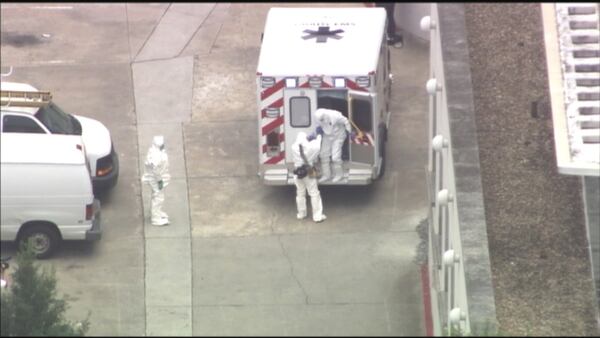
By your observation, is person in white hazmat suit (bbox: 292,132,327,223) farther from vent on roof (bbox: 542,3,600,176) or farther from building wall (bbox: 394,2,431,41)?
building wall (bbox: 394,2,431,41)

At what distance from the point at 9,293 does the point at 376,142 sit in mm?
6626

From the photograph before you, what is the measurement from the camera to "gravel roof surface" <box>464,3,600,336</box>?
15593 mm

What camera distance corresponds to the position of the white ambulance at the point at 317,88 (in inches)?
859

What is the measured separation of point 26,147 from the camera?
21.0 meters

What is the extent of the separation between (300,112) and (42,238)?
3.62m

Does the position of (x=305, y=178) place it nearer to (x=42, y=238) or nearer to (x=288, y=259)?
(x=288, y=259)

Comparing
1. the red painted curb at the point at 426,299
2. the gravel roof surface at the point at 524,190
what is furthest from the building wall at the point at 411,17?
the red painted curb at the point at 426,299

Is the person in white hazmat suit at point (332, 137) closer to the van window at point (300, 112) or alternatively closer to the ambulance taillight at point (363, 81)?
the van window at point (300, 112)

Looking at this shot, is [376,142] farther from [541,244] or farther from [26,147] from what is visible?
[541,244]

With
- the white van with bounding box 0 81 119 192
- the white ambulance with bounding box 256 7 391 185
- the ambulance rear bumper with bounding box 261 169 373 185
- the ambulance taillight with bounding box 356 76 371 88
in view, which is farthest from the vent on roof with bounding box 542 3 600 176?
the white van with bounding box 0 81 119 192

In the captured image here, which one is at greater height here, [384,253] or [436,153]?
[436,153]

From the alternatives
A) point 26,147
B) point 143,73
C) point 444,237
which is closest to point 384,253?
point 444,237

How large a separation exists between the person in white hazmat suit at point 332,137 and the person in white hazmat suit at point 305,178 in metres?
0.15

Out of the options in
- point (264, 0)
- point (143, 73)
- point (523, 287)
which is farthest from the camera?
point (264, 0)
